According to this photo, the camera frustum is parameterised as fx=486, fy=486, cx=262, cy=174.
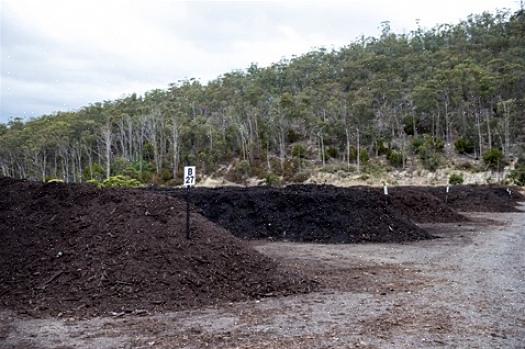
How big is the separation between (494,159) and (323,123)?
1960 centimetres

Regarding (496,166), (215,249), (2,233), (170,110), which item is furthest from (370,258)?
(170,110)

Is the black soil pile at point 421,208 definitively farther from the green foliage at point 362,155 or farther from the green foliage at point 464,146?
the green foliage at point 464,146

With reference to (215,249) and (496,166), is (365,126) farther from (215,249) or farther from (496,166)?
(215,249)

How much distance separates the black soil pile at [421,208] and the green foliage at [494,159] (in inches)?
1049

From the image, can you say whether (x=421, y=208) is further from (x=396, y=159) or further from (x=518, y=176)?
(x=396, y=159)

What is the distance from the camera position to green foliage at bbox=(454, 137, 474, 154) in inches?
2050

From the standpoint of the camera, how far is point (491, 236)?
14391 millimetres

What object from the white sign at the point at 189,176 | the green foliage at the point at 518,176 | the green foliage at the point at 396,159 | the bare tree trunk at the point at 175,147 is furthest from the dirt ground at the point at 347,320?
the bare tree trunk at the point at 175,147

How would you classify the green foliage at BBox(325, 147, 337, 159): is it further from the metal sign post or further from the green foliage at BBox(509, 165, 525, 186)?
the metal sign post

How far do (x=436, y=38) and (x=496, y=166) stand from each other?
185 ft

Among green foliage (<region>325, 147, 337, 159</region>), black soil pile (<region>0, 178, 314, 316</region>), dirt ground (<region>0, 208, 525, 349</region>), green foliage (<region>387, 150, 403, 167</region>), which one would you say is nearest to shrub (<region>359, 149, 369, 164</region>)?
green foliage (<region>387, 150, 403, 167</region>)

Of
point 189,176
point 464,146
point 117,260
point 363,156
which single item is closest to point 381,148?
point 363,156

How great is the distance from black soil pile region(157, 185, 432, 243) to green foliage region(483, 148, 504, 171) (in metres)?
31.9

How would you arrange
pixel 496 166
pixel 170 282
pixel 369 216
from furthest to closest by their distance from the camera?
pixel 496 166, pixel 369 216, pixel 170 282
